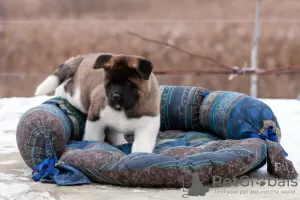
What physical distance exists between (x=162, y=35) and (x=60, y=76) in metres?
3.47

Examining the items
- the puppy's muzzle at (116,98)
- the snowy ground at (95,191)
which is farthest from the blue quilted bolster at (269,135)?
the puppy's muzzle at (116,98)

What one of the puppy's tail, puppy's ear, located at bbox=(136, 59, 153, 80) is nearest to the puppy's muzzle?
puppy's ear, located at bbox=(136, 59, 153, 80)

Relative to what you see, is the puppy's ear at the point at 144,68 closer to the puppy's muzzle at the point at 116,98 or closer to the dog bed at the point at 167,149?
the puppy's muzzle at the point at 116,98

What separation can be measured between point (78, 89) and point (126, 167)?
46.5 inches

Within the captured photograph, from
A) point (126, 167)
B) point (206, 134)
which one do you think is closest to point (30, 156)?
point (126, 167)

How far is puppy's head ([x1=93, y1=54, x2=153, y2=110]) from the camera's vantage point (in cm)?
347

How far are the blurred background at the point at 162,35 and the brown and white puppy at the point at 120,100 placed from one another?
135 inches

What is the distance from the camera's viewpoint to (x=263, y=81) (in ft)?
25.4

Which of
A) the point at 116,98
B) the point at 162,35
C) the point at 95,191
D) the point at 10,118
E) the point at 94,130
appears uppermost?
the point at 116,98

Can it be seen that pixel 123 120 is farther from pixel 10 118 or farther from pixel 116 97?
pixel 10 118

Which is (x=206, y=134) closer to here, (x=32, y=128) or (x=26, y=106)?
(x=32, y=128)

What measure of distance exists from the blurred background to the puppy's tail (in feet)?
10.2

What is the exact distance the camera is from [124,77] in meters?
3.51

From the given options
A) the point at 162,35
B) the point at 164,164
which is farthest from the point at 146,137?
the point at 162,35
